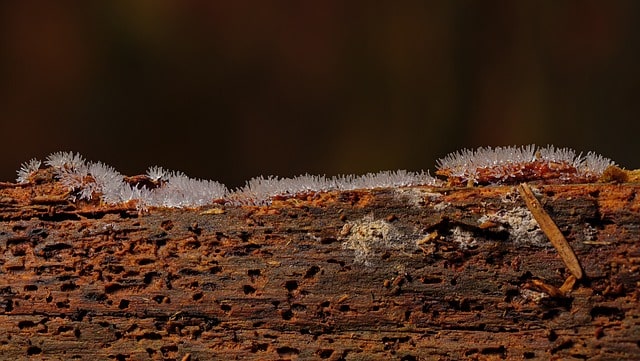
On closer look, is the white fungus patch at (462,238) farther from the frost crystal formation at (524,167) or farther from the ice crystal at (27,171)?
the ice crystal at (27,171)

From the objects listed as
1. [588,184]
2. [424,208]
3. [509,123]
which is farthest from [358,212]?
[509,123]

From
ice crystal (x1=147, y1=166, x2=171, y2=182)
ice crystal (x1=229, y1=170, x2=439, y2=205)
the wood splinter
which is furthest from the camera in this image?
ice crystal (x1=147, y1=166, x2=171, y2=182)

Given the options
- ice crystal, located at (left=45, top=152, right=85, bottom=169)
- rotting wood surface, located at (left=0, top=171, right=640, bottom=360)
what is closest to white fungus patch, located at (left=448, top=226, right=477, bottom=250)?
rotting wood surface, located at (left=0, top=171, right=640, bottom=360)

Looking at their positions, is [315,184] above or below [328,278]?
above

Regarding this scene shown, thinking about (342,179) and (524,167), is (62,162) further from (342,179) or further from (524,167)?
(524,167)

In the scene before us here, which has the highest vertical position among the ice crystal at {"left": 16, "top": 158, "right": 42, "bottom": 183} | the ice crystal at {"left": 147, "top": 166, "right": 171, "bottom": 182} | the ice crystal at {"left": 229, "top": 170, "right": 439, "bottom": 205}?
the ice crystal at {"left": 147, "top": 166, "right": 171, "bottom": 182}

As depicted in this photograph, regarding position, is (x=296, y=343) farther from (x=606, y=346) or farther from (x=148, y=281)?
(x=606, y=346)

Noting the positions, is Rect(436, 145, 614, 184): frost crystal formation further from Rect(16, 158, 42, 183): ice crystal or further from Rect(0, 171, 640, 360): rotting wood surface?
Rect(16, 158, 42, 183): ice crystal

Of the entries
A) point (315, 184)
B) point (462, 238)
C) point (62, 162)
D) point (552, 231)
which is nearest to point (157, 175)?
point (62, 162)
